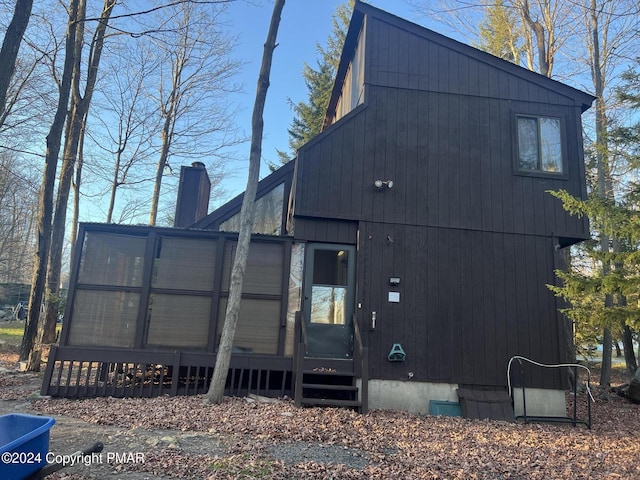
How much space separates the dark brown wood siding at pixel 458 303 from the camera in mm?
6871

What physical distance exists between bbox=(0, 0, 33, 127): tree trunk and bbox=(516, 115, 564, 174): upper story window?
8000 mm

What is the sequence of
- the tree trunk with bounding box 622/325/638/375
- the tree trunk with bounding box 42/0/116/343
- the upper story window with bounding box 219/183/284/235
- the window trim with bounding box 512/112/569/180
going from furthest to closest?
the tree trunk with bounding box 622/325/638/375, the tree trunk with bounding box 42/0/116/343, the upper story window with bounding box 219/183/284/235, the window trim with bounding box 512/112/569/180

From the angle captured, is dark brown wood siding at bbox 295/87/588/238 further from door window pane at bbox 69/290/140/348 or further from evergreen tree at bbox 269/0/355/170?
evergreen tree at bbox 269/0/355/170

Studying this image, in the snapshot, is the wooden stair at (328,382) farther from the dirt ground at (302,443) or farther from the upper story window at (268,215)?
the upper story window at (268,215)

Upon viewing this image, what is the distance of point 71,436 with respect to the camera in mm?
4148

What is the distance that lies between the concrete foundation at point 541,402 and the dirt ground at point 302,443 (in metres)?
0.52

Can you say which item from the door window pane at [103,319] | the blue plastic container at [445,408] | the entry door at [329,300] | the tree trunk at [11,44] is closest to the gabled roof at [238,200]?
the entry door at [329,300]

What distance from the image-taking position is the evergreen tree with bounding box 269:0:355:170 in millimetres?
20234

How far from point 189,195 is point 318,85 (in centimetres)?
1320

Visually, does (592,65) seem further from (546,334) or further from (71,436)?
(71,436)

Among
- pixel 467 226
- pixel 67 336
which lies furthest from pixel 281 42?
pixel 67 336

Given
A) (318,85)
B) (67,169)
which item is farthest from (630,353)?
(67,169)

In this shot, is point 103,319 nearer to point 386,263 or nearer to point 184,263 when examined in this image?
point 184,263

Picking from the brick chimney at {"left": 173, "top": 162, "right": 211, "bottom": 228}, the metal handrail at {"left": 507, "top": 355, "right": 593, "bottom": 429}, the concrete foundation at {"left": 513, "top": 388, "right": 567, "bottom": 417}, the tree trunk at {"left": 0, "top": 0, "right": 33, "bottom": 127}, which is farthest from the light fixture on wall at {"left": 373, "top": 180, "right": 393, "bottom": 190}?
the tree trunk at {"left": 0, "top": 0, "right": 33, "bottom": 127}
